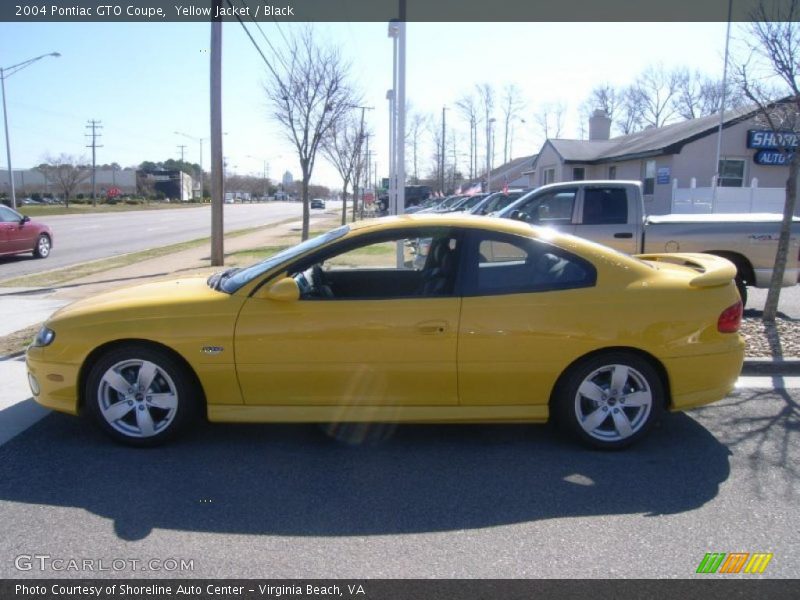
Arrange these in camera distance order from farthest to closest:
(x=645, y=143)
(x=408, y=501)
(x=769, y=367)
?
(x=645, y=143)
(x=769, y=367)
(x=408, y=501)

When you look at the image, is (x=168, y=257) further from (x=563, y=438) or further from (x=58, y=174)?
(x=58, y=174)

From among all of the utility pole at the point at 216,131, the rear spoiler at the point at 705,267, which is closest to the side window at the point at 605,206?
the rear spoiler at the point at 705,267

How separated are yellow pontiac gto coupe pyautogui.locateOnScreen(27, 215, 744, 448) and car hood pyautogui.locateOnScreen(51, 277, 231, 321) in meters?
0.02

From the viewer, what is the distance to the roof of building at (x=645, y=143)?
942 inches

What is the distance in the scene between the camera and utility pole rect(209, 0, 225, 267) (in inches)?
483

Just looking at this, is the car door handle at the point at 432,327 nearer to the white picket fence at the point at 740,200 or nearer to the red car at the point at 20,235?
the red car at the point at 20,235

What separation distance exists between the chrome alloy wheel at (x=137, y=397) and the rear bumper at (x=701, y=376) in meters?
3.28

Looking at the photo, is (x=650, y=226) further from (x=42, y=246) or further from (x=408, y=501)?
(x=42, y=246)

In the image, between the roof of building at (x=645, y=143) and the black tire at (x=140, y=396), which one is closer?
the black tire at (x=140, y=396)

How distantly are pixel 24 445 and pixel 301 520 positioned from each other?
7.31ft

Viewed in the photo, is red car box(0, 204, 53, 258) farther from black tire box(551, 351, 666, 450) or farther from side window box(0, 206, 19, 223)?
black tire box(551, 351, 666, 450)

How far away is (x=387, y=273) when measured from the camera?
5.34 meters

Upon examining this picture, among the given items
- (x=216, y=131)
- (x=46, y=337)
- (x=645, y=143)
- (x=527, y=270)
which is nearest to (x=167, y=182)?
(x=645, y=143)

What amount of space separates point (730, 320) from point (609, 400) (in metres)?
0.98
